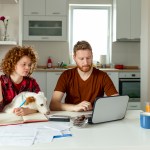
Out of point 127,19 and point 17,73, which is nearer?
point 17,73

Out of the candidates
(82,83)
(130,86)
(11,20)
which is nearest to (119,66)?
(130,86)

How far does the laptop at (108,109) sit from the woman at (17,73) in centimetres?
67

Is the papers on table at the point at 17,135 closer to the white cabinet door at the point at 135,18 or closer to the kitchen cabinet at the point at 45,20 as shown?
the kitchen cabinet at the point at 45,20

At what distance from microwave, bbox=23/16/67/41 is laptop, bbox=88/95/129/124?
3.43 meters

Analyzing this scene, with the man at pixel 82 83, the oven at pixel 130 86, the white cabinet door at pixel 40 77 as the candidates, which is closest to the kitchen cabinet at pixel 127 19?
the oven at pixel 130 86

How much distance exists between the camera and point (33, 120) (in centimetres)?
153

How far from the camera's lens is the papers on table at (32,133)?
3.80 ft

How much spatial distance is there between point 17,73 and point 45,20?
307 cm

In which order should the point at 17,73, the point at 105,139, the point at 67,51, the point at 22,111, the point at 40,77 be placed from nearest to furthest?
the point at 105,139, the point at 22,111, the point at 17,73, the point at 40,77, the point at 67,51

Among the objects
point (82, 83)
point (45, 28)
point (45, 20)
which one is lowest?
point (82, 83)

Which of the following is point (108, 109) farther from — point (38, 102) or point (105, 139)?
point (38, 102)

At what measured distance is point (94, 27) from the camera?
5.38 meters

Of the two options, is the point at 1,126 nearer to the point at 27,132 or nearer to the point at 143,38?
the point at 27,132

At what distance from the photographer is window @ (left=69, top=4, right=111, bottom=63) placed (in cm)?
533
